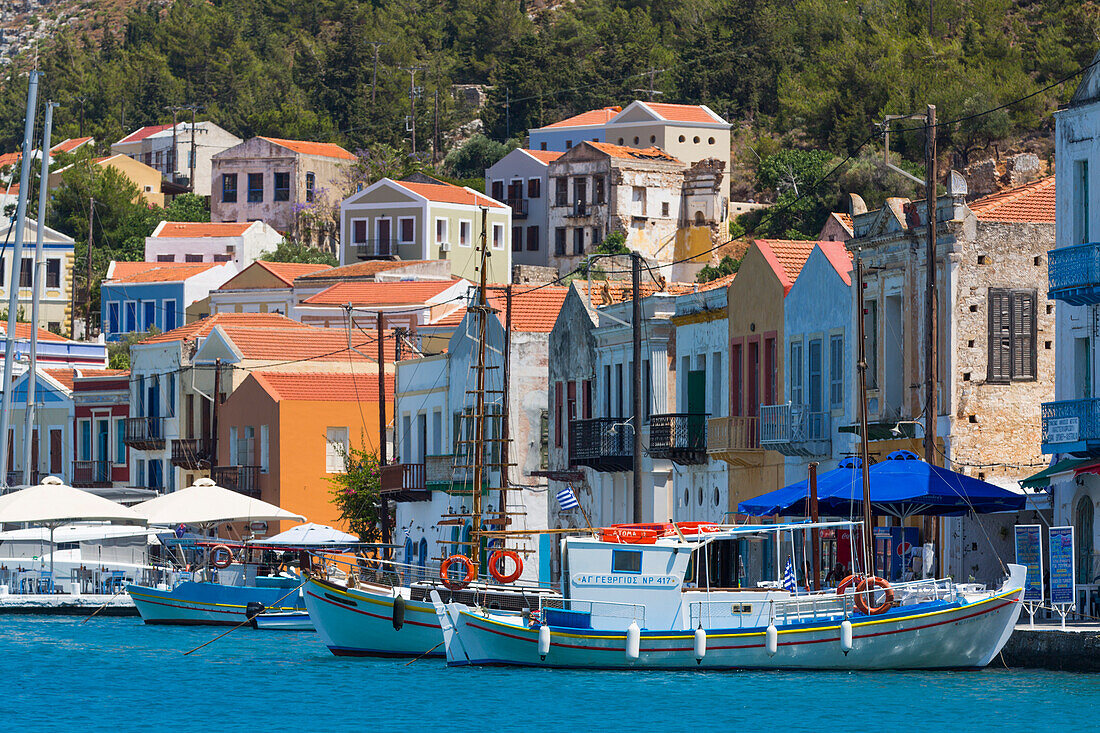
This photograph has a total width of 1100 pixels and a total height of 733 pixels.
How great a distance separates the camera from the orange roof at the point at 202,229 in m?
128

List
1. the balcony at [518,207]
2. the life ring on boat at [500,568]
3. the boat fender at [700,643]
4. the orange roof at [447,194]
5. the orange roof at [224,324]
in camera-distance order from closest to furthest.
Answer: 1. the boat fender at [700,643]
2. the life ring on boat at [500,568]
3. the orange roof at [224,324]
4. the orange roof at [447,194]
5. the balcony at [518,207]

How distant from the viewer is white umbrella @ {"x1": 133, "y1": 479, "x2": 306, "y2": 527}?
55344mm

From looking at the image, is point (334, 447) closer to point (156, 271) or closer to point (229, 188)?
point (156, 271)

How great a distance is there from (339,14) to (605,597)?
167614 millimetres

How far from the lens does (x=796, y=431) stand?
4128 centimetres

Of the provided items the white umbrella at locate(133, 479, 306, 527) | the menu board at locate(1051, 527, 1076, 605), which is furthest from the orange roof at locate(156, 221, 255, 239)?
the menu board at locate(1051, 527, 1076, 605)

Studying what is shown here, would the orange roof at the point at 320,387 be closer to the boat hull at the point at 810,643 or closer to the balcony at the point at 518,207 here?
the boat hull at the point at 810,643

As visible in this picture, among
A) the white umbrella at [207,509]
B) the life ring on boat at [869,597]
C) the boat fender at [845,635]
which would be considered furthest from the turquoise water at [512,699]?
the white umbrella at [207,509]

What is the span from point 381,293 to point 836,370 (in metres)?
57.6

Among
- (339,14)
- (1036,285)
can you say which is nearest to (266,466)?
(1036,285)

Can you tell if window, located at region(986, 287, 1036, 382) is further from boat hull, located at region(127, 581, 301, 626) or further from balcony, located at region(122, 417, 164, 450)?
balcony, located at region(122, 417, 164, 450)

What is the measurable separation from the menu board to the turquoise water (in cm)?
130

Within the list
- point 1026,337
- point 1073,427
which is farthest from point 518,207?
point 1073,427

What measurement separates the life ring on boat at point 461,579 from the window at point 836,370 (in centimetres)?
861
